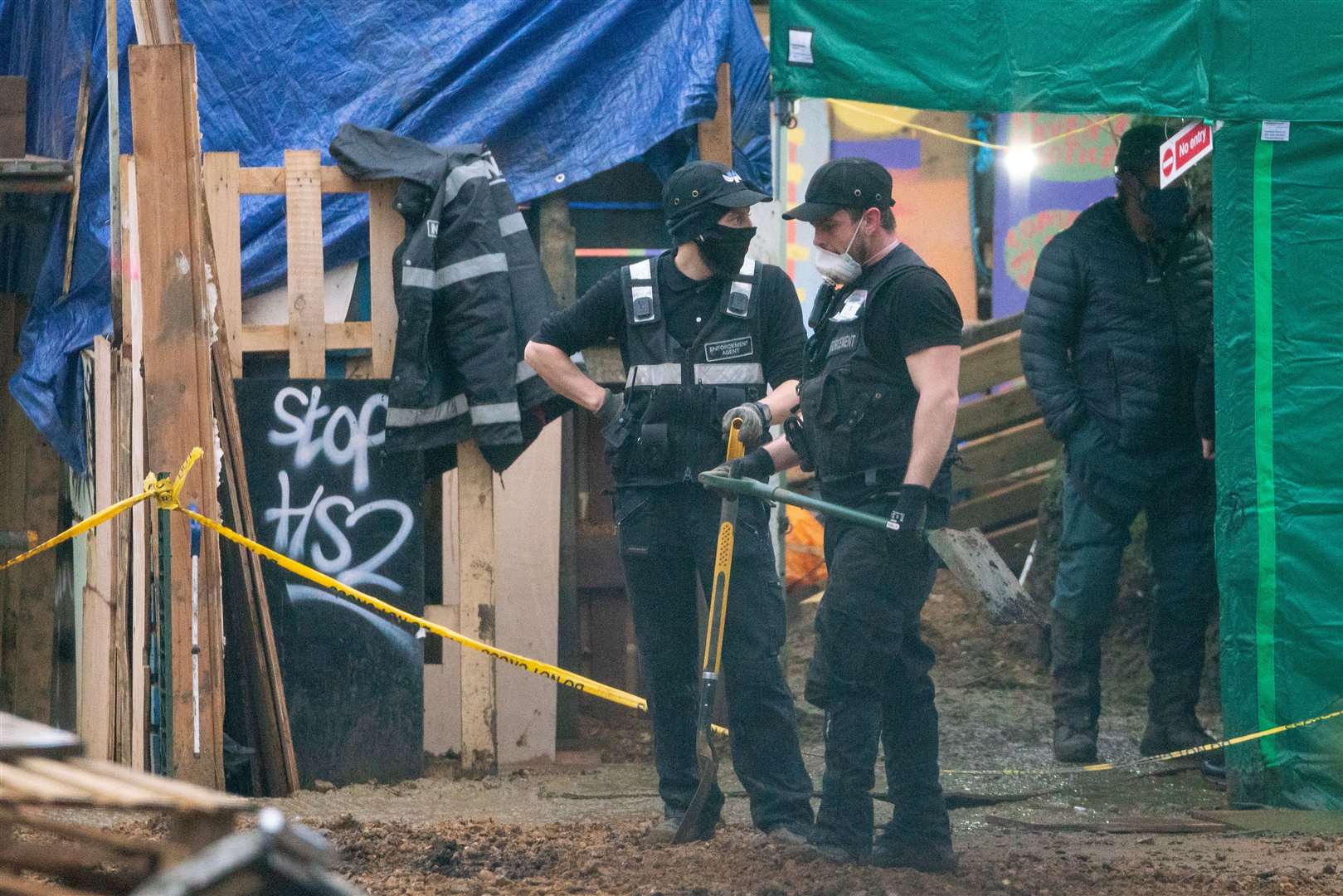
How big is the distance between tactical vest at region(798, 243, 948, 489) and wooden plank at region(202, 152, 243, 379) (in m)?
2.49

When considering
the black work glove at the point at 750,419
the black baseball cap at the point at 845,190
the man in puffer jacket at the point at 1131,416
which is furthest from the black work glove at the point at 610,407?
the man in puffer jacket at the point at 1131,416

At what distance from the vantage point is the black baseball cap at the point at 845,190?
4.69 m

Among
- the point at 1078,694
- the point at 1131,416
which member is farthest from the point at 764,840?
the point at 1131,416

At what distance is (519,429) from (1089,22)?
8.31 ft

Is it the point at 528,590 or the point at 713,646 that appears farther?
the point at 528,590

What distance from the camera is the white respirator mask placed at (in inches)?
186

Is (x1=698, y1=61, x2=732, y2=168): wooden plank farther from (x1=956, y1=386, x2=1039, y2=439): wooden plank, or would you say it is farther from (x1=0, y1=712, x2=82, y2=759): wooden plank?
(x1=0, y1=712, x2=82, y2=759): wooden plank

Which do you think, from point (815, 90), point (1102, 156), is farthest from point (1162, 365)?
point (1102, 156)

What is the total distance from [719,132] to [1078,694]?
2626 millimetres

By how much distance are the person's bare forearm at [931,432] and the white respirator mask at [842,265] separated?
0.47 m

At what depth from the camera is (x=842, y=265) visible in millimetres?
4727

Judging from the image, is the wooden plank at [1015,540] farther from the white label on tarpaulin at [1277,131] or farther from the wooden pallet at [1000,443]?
the white label on tarpaulin at [1277,131]

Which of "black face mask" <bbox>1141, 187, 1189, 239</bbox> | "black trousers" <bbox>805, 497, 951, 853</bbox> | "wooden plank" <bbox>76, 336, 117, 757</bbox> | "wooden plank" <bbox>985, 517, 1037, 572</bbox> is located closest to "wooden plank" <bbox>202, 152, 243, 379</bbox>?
"wooden plank" <bbox>76, 336, 117, 757</bbox>

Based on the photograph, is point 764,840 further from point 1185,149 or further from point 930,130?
point 930,130
